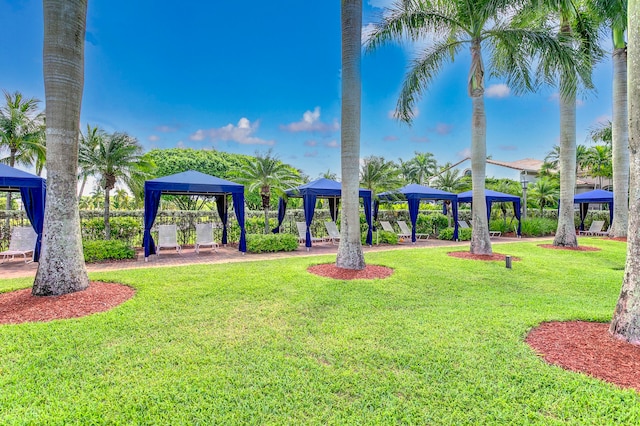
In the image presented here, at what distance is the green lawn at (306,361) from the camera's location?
7.76 ft

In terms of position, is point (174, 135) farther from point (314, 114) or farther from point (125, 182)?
point (125, 182)

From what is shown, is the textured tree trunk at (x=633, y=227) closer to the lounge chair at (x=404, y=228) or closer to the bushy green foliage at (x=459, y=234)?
the lounge chair at (x=404, y=228)

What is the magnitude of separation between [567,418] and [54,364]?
14.6ft

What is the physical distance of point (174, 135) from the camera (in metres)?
36.8

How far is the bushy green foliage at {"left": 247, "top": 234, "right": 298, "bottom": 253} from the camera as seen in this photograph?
11148 mm

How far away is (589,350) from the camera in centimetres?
335

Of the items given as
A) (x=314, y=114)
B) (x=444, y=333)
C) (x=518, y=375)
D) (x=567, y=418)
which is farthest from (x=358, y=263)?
(x=314, y=114)

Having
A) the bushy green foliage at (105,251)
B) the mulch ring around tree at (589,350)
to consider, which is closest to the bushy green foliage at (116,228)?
the bushy green foliage at (105,251)

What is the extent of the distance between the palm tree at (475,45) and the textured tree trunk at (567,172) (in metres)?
3.90

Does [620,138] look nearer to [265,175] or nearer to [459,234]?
[459,234]

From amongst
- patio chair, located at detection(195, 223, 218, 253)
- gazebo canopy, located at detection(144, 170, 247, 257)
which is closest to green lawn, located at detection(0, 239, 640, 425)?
gazebo canopy, located at detection(144, 170, 247, 257)

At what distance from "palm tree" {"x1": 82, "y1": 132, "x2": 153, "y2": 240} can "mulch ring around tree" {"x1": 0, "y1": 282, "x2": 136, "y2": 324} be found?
18.8ft

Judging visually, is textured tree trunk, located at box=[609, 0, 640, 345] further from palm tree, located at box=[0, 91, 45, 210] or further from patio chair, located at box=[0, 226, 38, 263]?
palm tree, located at box=[0, 91, 45, 210]

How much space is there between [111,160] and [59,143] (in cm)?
594
